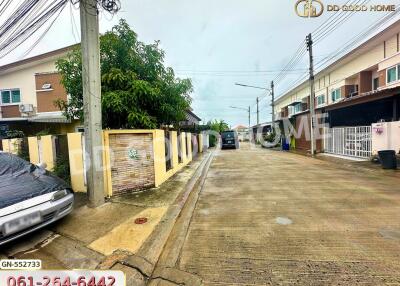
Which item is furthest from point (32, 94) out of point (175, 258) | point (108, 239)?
point (175, 258)

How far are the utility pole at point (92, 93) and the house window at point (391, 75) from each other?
54.0ft

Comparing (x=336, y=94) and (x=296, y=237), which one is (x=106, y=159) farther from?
(x=336, y=94)

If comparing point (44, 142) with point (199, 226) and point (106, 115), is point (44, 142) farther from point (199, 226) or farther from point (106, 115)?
point (199, 226)

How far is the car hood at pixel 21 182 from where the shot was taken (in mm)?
3631

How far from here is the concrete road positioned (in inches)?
109

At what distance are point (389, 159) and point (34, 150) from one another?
1275 cm

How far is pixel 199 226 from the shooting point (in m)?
4.28

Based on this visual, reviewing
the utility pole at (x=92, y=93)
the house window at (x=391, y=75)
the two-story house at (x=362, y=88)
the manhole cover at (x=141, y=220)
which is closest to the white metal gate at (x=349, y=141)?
the two-story house at (x=362, y=88)

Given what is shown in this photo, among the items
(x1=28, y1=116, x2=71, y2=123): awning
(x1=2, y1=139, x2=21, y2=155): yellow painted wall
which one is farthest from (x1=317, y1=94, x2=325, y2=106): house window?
(x1=2, y1=139, x2=21, y2=155): yellow painted wall

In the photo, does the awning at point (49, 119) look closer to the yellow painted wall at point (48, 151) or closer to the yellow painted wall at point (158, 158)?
the yellow painted wall at point (48, 151)

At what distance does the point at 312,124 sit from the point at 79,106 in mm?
14738

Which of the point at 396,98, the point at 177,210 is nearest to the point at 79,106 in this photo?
the point at 177,210

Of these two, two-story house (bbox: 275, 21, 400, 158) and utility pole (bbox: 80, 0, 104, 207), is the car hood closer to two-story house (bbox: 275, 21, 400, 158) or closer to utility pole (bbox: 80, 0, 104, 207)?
utility pole (bbox: 80, 0, 104, 207)

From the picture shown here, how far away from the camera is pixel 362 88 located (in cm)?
1862
